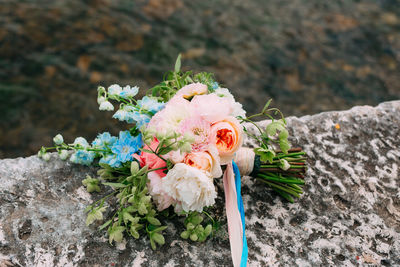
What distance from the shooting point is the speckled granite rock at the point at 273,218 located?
1.46 metres

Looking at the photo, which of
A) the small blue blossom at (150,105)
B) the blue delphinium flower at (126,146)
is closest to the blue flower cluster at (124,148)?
the blue delphinium flower at (126,146)

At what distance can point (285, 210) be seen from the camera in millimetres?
1708

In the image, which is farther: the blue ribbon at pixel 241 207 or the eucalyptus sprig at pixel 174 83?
the eucalyptus sprig at pixel 174 83

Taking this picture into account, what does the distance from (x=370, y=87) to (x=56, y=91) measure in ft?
10.7

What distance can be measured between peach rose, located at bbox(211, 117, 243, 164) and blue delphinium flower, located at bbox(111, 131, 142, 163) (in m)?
0.32

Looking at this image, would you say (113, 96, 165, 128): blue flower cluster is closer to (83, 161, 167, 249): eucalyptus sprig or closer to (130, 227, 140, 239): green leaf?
(83, 161, 167, 249): eucalyptus sprig

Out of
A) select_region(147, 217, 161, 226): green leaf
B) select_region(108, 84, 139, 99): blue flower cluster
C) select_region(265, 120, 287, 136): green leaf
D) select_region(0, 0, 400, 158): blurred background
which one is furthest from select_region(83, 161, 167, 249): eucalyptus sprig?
select_region(0, 0, 400, 158): blurred background

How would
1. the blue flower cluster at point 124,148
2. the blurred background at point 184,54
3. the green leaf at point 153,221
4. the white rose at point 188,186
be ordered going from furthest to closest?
1. the blurred background at point 184,54
2. the blue flower cluster at point 124,148
3. the green leaf at point 153,221
4. the white rose at point 188,186

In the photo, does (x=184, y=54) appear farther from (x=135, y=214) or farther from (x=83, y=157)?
(x=135, y=214)

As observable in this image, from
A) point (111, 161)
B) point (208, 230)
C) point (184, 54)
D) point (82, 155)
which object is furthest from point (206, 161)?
point (184, 54)

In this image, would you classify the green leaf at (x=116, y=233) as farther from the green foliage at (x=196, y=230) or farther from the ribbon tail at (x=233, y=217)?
the ribbon tail at (x=233, y=217)

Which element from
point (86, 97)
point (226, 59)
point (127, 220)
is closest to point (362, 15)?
point (226, 59)

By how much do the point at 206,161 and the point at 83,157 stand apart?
1.95 ft

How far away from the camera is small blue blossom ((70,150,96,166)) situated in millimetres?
1698
